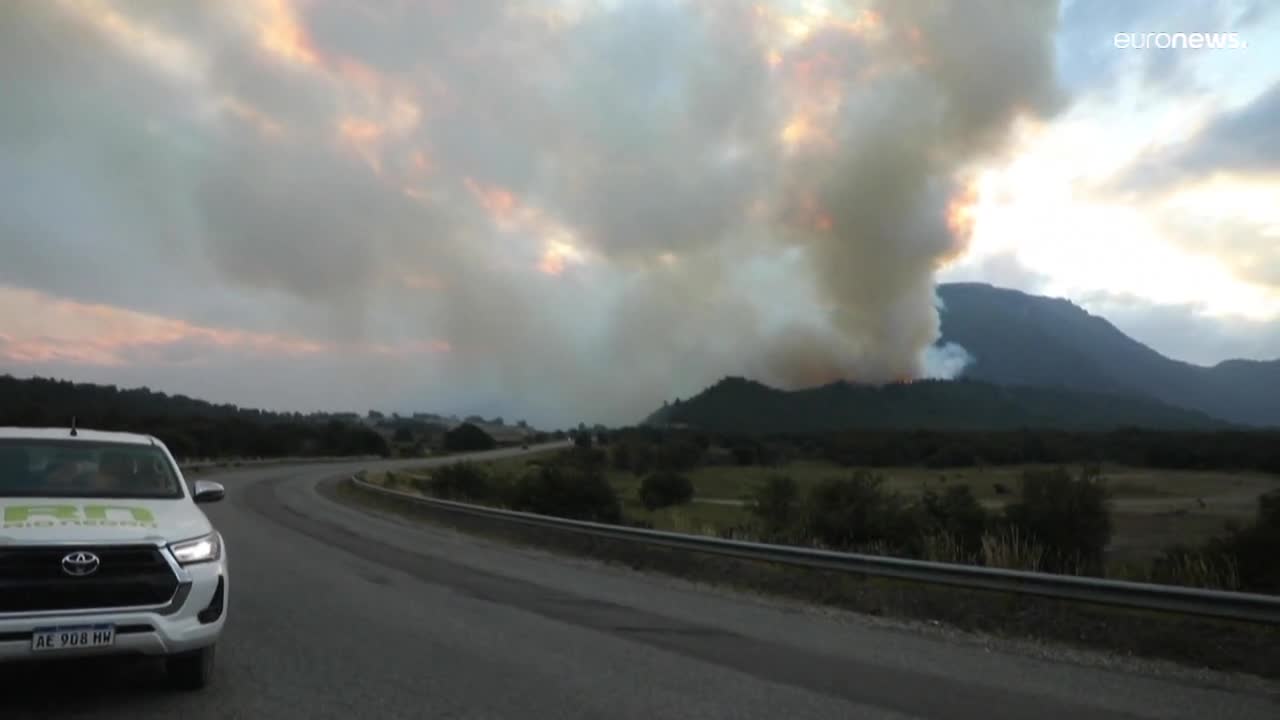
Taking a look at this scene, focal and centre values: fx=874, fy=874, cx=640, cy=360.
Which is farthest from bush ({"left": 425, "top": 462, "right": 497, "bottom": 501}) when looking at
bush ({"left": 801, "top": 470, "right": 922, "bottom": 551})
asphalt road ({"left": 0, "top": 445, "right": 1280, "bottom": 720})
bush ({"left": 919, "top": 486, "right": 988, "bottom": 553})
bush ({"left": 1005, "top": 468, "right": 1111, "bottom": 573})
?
asphalt road ({"left": 0, "top": 445, "right": 1280, "bottom": 720})

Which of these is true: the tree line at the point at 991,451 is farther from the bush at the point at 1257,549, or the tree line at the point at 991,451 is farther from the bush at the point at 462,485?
the bush at the point at 1257,549

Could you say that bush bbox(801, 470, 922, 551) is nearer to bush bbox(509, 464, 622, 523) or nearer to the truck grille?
bush bbox(509, 464, 622, 523)

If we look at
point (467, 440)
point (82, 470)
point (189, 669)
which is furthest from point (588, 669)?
point (467, 440)

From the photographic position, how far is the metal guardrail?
24.7 feet

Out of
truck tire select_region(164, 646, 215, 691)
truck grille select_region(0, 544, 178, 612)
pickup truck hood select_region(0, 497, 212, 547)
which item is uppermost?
pickup truck hood select_region(0, 497, 212, 547)

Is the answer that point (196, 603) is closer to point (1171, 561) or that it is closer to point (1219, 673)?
point (1219, 673)

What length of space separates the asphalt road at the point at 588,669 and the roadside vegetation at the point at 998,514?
4004 mm

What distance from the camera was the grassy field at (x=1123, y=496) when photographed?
1329 inches

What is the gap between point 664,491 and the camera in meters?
55.7

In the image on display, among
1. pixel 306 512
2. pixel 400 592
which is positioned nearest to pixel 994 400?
pixel 306 512

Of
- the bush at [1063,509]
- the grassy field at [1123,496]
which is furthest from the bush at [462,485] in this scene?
the bush at [1063,509]

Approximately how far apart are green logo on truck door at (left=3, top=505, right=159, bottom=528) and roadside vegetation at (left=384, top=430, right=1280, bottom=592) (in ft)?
33.9

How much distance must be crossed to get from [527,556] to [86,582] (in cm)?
1123

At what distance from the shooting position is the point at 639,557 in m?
15.0
